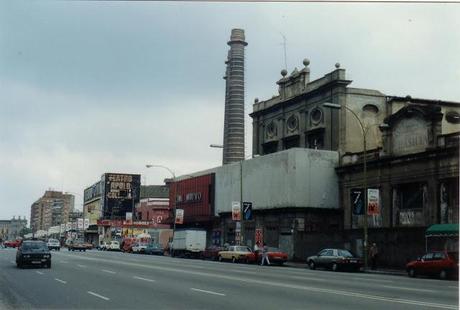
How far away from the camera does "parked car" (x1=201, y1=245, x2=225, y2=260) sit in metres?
52.6

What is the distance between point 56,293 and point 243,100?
67.9 m

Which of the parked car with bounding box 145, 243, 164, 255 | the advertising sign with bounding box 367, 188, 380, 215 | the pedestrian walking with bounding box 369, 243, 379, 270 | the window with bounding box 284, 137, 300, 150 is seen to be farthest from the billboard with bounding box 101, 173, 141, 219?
the advertising sign with bounding box 367, 188, 380, 215

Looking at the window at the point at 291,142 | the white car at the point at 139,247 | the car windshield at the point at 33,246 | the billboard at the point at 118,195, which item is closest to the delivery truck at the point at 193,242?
the window at the point at 291,142

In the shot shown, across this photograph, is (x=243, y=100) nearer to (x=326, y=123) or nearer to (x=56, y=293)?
(x=326, y=123)

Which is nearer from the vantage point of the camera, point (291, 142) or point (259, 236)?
point (259, 236)

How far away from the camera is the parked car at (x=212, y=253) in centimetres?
5260

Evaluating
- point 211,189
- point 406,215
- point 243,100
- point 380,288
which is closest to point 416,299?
point 380,288

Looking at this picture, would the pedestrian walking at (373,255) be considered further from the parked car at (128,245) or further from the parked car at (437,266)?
the parked car at (128,245)

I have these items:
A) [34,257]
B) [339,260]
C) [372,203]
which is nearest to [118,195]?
[372,203]

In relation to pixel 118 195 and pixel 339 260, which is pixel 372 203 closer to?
pixel 339 260

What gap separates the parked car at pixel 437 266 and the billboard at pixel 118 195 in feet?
342

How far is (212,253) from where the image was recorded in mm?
54312

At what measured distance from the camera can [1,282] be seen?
72.6ft

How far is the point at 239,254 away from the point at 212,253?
705 centimetres
